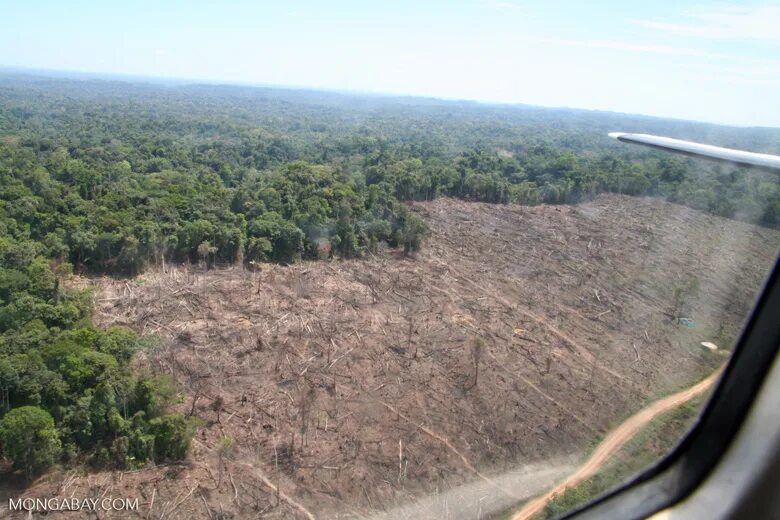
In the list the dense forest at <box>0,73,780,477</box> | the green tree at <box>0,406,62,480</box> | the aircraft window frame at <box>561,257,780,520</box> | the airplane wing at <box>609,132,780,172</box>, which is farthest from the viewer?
the dense forest at <box>0,73,780,477</box>

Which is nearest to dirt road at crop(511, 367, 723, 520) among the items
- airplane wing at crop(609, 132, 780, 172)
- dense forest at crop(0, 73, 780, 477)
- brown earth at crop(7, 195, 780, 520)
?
brown earth at crop(7, 195, 780, 520)

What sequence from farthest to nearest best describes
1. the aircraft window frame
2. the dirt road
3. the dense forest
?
the dense forest, the dirt road, the aircraft window frame

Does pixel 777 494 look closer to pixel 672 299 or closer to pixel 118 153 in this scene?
pixel 672 299

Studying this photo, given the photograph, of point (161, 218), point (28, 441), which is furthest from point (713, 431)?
point (161, 218)

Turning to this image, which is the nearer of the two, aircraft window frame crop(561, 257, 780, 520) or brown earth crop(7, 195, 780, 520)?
aircraft window frame crop(561, 257, 780, 520)

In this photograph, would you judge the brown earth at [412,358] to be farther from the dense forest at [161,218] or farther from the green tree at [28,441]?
the dense forest at [161,218]

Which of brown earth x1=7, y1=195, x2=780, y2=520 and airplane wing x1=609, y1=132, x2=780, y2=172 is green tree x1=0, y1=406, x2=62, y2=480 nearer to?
brown earth x1=7, y1=195, x2=780, y2=520

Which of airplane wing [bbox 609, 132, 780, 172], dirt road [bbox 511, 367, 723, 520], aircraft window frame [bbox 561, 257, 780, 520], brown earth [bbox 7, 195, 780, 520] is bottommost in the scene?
brown earth [bbox 7, 195, 780, 520]
